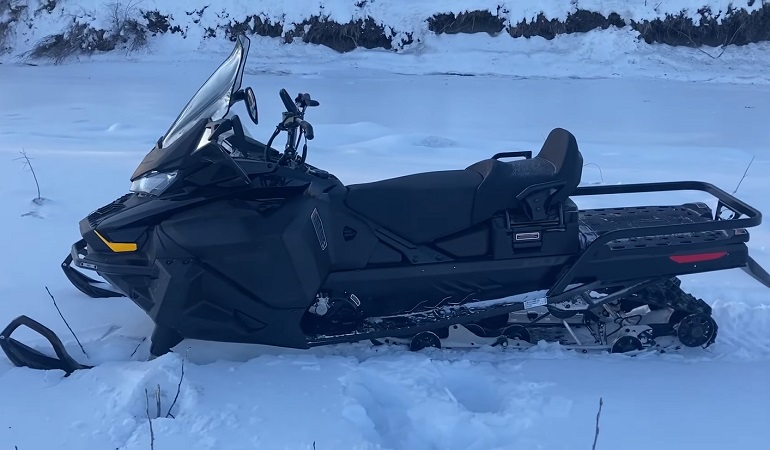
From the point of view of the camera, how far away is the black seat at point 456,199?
2.92 meters

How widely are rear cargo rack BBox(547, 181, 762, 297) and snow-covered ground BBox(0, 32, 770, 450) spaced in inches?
16.8

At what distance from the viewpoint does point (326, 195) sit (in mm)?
2920

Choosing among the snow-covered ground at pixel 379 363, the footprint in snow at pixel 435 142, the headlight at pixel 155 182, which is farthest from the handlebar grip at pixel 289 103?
the footprint in snow at pixel 435 142

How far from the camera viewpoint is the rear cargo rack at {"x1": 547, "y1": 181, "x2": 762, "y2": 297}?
9.55 feet

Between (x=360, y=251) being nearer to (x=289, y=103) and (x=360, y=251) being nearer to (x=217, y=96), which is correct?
(x=289, y=103)

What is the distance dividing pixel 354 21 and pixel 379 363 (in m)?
9.81

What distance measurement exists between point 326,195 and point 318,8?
992 cm

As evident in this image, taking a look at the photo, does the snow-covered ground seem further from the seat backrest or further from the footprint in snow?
the seat backrest

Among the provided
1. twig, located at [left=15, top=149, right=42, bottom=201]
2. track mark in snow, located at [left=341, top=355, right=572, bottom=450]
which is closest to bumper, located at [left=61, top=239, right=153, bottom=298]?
track mark in snow, located at [left=341, top=355, right=572, bottom=450]

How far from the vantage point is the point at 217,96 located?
2742mm

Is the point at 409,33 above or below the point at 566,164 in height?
above

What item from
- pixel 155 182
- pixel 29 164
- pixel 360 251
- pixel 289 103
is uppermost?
pixel 289 103

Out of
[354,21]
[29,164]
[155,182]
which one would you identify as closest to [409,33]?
[354,21]

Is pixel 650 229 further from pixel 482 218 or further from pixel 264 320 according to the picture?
pixel 264 320
